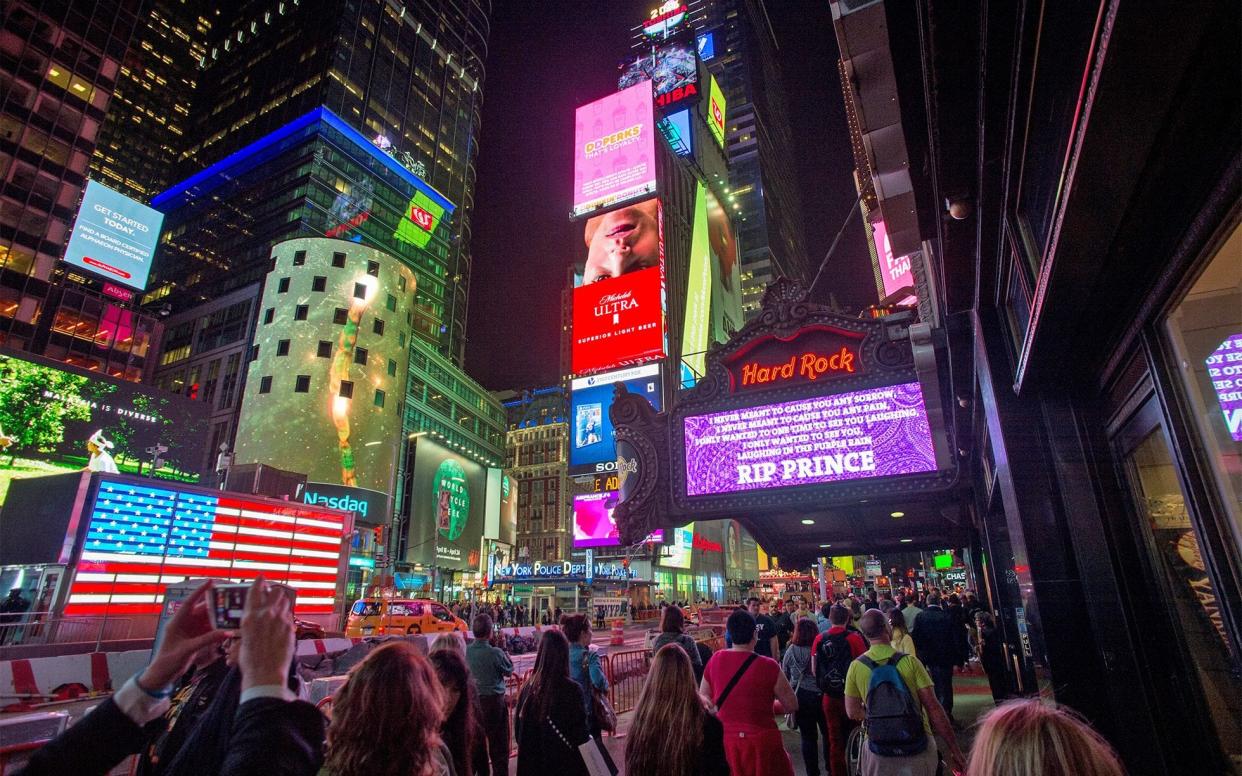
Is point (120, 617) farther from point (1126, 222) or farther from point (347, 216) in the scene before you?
point (347, 216)

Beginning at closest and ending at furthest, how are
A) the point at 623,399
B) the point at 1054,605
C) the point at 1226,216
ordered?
the point at 1226,216
the point at 1054,605
the point at 623,399

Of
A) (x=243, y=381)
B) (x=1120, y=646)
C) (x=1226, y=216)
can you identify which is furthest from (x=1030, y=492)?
(x=243, y=381)

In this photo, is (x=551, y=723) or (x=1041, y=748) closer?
(x=1041, y=748)

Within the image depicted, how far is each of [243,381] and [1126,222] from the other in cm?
6649

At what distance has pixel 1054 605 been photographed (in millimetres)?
4863

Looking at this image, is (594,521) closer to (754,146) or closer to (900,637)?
(900,637)

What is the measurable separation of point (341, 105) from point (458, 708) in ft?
287

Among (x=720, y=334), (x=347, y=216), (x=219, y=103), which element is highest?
(x=219, y=103)

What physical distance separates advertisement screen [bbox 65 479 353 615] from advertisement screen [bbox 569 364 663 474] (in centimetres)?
2610

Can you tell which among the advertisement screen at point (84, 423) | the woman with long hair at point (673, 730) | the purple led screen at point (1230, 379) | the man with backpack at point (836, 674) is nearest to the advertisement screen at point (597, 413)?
the advertisement screen at point (84, 423)

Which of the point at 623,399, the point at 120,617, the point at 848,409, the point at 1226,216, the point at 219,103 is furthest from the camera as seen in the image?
the point at 219,103

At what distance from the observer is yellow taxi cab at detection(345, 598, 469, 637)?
22312 millimetres

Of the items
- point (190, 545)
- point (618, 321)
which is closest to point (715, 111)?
point (618, 321)

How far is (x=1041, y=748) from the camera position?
1551mm
